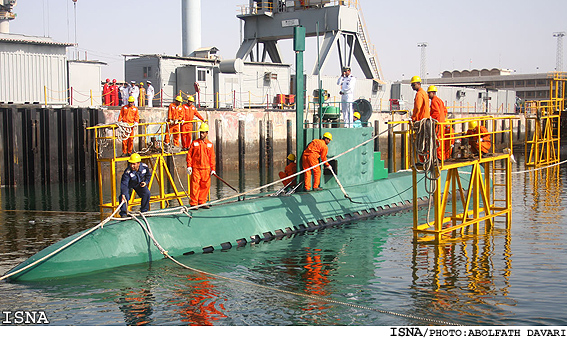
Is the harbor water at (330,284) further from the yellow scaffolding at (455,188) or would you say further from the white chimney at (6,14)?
the white chimney at (6,14)

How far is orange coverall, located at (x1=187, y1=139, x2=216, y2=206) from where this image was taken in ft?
51.2

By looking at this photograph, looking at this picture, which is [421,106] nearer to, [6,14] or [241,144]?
[241,144]

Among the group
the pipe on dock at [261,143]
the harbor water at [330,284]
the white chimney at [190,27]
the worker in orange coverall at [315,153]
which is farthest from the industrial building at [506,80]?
the harbor water at [330,284]

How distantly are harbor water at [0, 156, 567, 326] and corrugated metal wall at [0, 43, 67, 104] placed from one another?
15.5 metres

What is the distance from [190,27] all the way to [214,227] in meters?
36.6

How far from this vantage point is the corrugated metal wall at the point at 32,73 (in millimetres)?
31438

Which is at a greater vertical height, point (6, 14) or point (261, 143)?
point (6, 14)

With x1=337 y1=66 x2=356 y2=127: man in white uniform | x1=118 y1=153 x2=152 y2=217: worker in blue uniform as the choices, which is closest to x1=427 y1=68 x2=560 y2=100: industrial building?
x1=337 y1=66 x2=356 y2=127: man in white uniform

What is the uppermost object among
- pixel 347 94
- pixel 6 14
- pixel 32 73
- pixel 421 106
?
pixel 6 14

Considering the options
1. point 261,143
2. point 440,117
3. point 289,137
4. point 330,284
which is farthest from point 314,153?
point 289,137

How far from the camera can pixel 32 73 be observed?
32125 mm

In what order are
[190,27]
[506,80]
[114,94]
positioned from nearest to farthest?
[114,94]
[190,27]
[506,80]

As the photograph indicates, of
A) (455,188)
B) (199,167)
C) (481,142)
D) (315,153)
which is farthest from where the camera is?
(315,153)

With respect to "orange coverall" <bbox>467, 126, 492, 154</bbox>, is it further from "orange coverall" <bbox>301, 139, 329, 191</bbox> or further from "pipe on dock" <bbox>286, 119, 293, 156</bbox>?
"pipe on dock" <bbox>286, 119, 293, 156</bbox>
